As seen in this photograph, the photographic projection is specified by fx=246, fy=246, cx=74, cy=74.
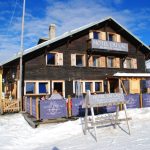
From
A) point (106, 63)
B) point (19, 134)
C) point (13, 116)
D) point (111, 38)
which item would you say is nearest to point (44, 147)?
point (19, 134)

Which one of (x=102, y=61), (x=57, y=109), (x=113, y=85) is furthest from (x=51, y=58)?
(x=57, y=109)

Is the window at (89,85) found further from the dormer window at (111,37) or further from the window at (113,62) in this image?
the dormer window at (111,37)

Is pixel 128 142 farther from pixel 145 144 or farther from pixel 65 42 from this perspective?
pixel 65 42

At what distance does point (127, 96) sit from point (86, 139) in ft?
23.5

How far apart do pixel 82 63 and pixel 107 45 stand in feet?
9.54

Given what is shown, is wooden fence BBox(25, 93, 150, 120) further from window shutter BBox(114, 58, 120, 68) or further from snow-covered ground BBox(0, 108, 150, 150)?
window shutter BBox(114, 58, 120, 68)

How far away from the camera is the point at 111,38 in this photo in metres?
25.0

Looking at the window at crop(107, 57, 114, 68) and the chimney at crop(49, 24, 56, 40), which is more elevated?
the chimney at crop(49, 24, 56, 40)

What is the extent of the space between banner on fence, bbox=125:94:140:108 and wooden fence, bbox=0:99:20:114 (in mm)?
7558

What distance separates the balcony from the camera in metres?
A: 22.1

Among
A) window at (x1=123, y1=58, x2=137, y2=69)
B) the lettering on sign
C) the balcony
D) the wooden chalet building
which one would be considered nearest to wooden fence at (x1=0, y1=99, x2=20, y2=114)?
the wooden chalet building

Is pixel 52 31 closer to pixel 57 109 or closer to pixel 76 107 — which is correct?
pixel 76 107

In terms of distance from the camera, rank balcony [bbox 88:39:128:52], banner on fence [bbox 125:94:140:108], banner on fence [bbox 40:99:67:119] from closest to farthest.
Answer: banner on fence [bbox 40:99:67:119] → banner on fence [bbox 125:94:140:108] → balcony [bbox 88:39:128:52]

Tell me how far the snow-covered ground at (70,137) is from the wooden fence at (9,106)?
10.3ft
